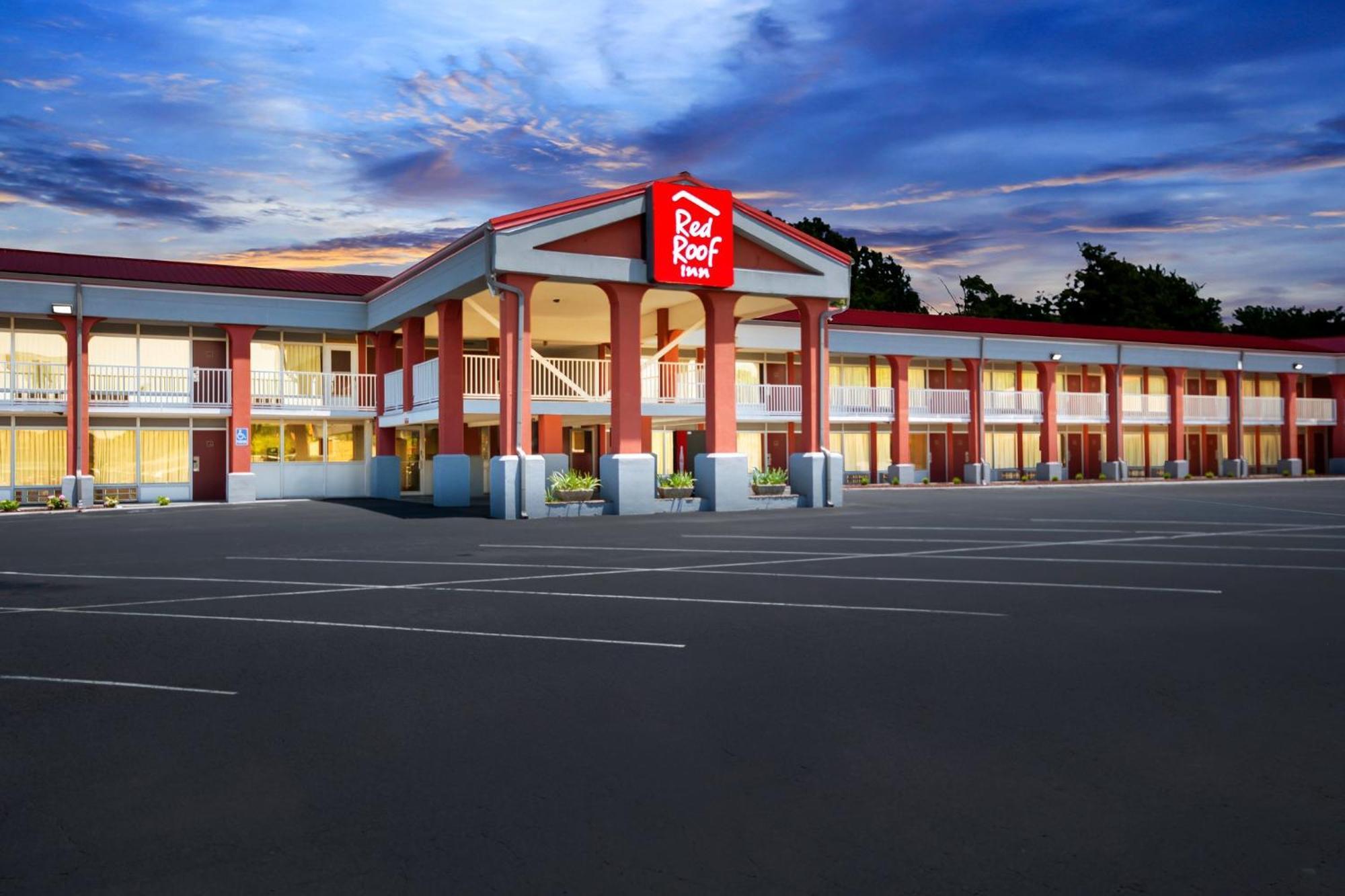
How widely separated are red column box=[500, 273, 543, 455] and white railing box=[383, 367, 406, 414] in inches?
307

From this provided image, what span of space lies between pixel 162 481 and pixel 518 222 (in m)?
15.6

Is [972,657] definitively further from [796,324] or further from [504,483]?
[796,324]

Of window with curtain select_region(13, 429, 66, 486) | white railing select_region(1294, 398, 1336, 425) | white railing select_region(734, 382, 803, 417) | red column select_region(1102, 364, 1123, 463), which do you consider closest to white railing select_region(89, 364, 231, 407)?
window with curtain select_region(13, 429, 66, 486)

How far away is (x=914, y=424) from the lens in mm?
44656

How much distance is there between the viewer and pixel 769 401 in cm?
3469

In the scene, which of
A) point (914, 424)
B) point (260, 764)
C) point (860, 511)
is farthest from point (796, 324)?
point (260, 764)

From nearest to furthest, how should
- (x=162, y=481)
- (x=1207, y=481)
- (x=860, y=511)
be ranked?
(x=860, y=511) → (x=162, y=481) → (x=1207, y=481)

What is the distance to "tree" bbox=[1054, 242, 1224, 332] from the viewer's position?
277 ft

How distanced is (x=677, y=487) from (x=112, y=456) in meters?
17.1

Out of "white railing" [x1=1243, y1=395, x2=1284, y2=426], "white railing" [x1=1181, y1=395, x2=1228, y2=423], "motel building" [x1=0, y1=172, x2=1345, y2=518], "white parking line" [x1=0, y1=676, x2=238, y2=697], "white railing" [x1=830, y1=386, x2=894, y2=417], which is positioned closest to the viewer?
"white parking line" [x1=0, y1=676, x2=238, y2=697]

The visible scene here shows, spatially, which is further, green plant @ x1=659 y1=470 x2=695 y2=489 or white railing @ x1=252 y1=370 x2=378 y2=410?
white railing @ x1=252 y1=370 x2=378 y2=410

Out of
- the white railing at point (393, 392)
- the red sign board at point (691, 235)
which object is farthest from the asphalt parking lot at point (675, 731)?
the white railing at point (393, 392)

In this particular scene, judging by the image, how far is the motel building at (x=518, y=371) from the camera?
82.7ft

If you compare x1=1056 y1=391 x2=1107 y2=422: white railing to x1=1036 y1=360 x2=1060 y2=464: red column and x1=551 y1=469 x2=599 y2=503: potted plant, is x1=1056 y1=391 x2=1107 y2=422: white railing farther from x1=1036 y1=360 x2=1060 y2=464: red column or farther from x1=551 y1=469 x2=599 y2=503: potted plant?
x1=551 y1=469 x2=599 y2=503: potted plant
